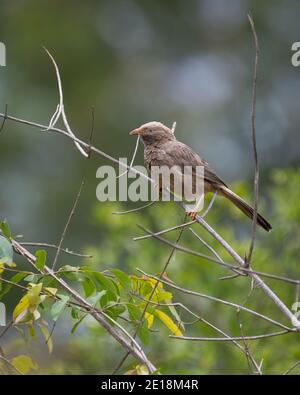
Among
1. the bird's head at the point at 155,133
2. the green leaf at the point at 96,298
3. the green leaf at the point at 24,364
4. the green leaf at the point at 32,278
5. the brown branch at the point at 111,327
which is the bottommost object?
the green leaf at the point at 24,364

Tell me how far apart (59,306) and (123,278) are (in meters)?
0.48

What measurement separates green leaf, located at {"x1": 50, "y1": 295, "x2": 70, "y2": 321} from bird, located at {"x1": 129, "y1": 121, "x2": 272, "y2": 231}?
8.03 feet

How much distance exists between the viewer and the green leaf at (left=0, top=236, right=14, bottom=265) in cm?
396

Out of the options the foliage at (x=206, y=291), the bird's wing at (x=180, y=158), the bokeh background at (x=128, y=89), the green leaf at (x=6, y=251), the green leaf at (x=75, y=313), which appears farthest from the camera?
the bokeh background at (x=128, y=89)

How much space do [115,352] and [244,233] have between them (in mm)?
3240

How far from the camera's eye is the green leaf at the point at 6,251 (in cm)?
396

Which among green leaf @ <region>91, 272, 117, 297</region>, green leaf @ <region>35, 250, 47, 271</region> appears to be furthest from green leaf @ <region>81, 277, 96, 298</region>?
green leaf @ <region>35, 250, 47, 271</region>

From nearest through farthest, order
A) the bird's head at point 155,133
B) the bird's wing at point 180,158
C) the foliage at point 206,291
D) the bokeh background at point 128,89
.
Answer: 1. the bird's wing at point 180,158
2. the bird's head at point 155,133
3. the foliage at point 206,291
4. the bokeh background at point 128,89

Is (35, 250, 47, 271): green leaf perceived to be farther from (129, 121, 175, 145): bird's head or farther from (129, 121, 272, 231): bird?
(129, 121, 175, 145): bird's head

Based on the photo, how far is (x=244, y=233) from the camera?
1087 cm

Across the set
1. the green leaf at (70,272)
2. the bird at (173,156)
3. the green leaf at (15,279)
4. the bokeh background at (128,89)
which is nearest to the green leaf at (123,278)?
the green leaf at (70,272)

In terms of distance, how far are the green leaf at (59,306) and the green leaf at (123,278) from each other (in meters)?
0.36

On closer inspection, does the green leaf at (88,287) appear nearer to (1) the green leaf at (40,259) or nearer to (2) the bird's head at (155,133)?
(1) the green leaf at (40,259)
